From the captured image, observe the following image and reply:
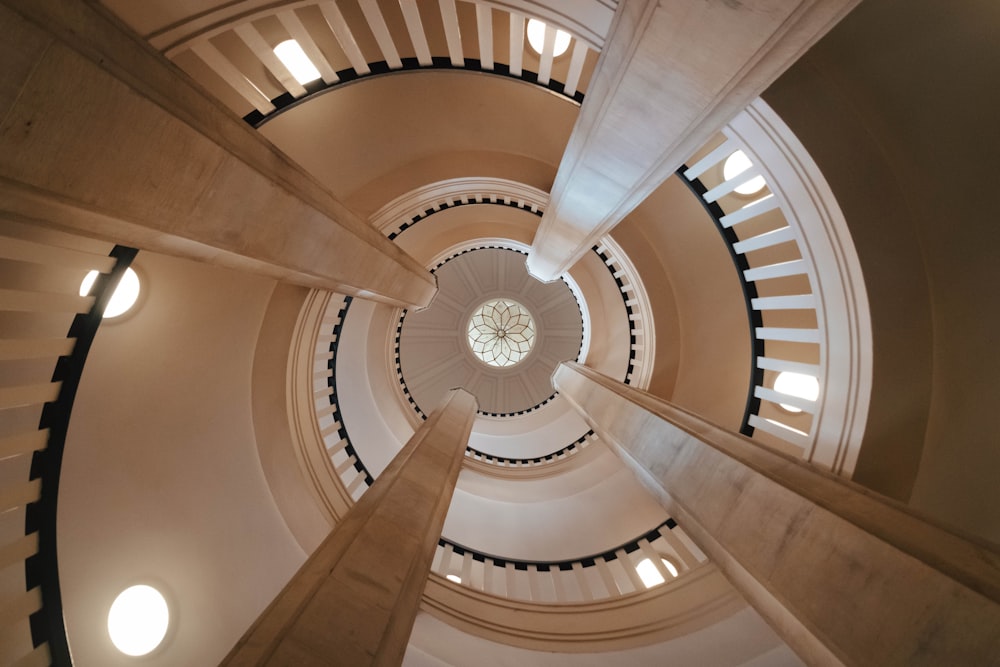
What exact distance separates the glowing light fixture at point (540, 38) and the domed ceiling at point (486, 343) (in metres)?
9.03

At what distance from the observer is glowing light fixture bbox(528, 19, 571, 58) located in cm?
399

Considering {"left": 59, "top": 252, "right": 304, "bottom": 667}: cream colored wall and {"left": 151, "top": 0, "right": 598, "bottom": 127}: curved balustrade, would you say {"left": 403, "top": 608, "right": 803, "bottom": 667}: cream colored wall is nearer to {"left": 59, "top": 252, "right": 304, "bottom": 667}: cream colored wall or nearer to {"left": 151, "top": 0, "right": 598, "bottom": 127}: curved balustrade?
{"left": 59, "top": 252, "right": 304, "bottom": 667}: cream colored wall

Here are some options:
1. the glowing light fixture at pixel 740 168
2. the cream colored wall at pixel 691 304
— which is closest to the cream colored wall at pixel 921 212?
the glowing light fixture at pixel 740 168

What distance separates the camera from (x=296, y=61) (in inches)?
142

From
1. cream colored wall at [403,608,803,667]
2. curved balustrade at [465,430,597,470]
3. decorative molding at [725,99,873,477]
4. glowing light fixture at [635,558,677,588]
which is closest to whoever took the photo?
decorative molding at [725,99,873,477]

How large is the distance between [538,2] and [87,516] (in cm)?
502

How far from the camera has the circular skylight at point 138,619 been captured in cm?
362

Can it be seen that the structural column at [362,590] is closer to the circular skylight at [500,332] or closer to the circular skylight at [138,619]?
the circular skylight at [138,619]

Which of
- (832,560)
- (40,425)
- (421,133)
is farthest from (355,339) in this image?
(832,560)

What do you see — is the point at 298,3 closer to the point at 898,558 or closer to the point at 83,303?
the point at 83,303

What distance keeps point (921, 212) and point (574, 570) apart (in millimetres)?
5589

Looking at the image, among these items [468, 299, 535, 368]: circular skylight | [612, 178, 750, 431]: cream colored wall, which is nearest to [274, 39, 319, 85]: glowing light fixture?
[612, 178, 750, 431]: cream colored wall

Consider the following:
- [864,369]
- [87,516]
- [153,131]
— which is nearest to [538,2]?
[153,131]

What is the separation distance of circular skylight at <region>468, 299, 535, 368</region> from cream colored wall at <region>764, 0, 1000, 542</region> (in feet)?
39.1
